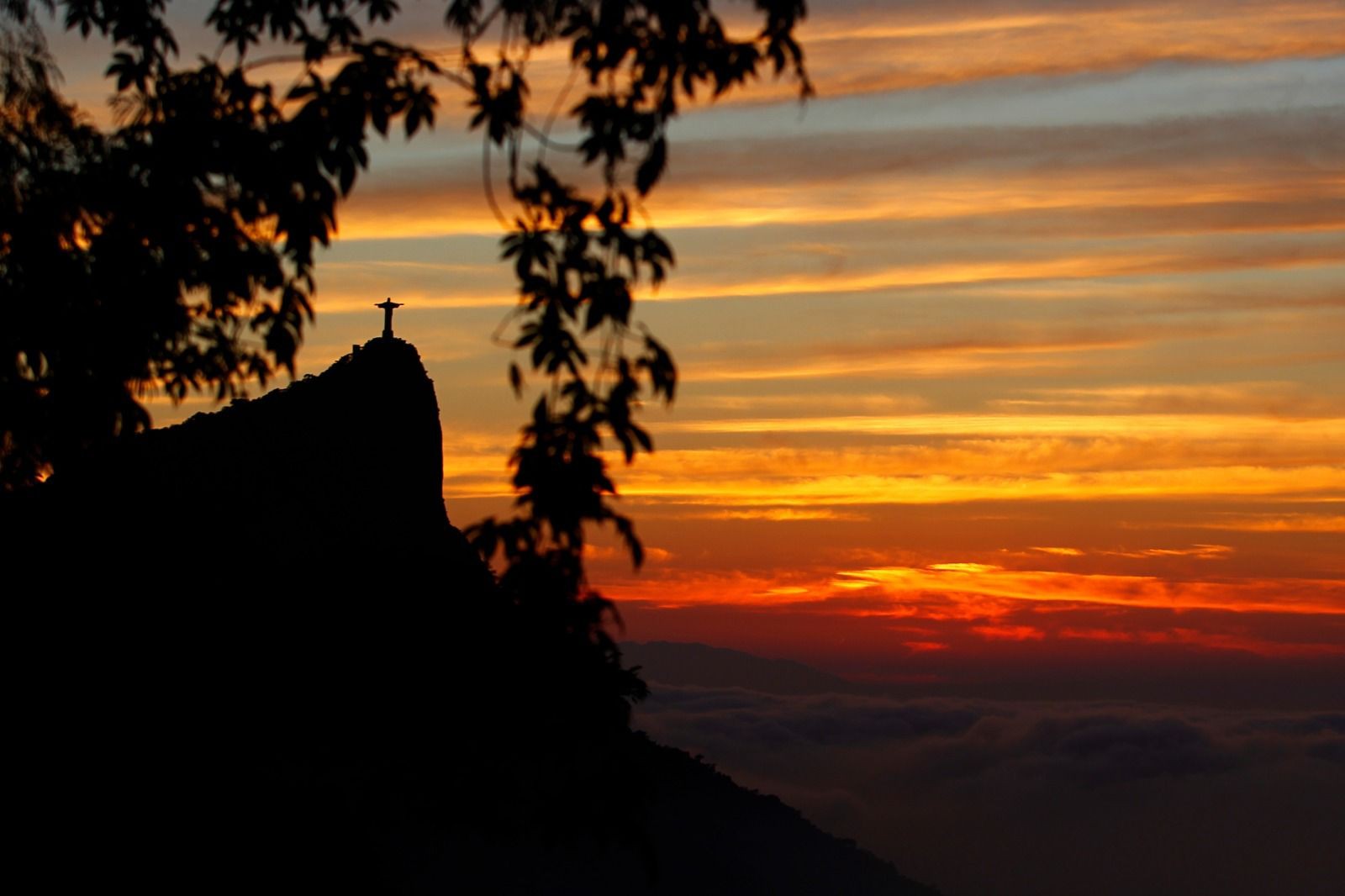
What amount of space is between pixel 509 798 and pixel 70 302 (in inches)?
331

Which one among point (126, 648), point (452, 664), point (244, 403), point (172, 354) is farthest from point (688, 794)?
point (172, 354)

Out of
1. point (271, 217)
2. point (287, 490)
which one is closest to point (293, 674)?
point (287, 490)

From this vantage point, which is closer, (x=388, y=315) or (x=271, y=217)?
(x=271, y=217)

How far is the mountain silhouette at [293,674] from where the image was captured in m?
9.59

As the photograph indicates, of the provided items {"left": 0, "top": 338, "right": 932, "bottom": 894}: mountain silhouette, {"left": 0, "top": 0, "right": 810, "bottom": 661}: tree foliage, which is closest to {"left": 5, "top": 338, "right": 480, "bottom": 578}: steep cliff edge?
{"left": 0, "top": 338, "right": 932, "bottom": 894}: mountain silhouette

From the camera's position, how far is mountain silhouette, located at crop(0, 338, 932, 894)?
959cm

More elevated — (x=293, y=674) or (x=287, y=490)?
(x=287, y=490)

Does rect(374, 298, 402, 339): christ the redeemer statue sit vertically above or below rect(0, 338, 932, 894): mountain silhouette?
above

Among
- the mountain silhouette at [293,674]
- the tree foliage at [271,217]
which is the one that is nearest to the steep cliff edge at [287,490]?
the mountain silhouette at [293,674]

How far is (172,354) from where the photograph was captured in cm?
1548

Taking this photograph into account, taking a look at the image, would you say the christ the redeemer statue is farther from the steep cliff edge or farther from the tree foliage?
the tree foliage

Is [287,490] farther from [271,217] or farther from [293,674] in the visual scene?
[271,217]

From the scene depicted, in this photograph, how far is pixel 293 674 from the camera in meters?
45.7

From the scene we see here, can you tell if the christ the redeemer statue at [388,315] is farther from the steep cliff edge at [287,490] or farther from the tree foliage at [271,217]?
the tree foliage at [271,217]
